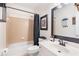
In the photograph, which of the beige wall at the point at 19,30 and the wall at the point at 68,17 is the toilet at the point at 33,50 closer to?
the beige wall at the point at 19,30

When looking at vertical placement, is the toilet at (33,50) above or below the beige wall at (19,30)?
below

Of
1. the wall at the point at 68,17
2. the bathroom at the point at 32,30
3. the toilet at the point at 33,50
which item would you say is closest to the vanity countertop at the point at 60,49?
the bathroom at the point at 32,30

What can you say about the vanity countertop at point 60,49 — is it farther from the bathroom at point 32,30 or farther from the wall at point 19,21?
the wall at point 19,21

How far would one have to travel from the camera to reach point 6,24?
1321mm

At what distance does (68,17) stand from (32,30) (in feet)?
2.12

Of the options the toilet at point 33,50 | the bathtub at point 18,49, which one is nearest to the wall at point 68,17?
the toilet at point 33,50

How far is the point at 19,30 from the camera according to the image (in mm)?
1368

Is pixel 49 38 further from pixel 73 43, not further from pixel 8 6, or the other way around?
pixel 8 6

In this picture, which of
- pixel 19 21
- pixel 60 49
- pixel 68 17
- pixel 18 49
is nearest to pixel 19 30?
pixel 19 21

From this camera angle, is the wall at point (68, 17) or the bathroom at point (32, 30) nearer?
the bathroom at point (32, 30)

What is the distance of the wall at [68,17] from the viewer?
1.47 m

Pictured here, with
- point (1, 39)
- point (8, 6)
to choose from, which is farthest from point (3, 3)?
point (1, 39)

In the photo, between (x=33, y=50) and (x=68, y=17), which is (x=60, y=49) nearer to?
(x=33, y=50)

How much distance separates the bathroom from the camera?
1315 mm
